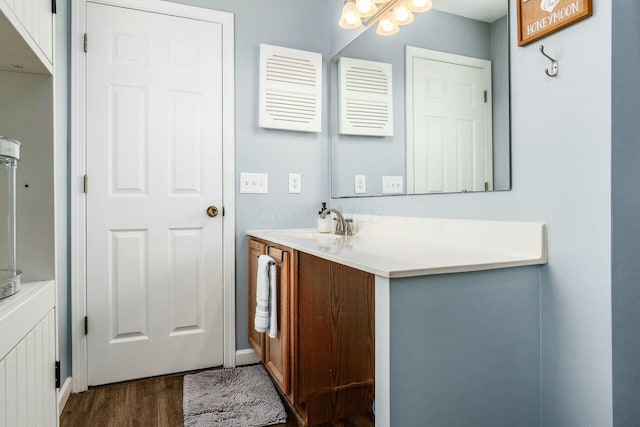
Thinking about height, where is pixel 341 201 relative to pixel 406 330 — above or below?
above

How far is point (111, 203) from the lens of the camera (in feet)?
6.55

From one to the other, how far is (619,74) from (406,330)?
0.86 m

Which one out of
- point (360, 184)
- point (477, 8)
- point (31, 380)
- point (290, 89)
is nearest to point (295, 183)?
point (360, 184)

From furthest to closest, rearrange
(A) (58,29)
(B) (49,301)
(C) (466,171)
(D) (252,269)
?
(D) (252,269) < (A) (58,29) < (C) (466,171) < (B) (49,301)

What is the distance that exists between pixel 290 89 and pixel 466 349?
178cm

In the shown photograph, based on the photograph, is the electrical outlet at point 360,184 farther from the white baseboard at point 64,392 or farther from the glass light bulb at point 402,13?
the white baseboard at point 64,392

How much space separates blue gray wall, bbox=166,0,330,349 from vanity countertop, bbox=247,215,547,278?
1.99 ft

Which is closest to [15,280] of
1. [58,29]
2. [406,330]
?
[406,330]

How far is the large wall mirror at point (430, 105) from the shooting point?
4.33 feet

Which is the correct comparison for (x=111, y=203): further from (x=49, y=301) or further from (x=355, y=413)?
(x=355, y=413)

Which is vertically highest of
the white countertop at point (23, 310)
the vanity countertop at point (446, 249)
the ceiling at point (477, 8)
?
the ceiling at point (477, 8)

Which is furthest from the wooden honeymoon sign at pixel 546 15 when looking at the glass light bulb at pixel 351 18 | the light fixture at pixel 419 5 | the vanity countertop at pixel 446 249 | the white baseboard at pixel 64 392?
the white baseboard at pixel 64 392

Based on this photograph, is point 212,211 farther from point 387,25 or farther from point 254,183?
point 387,25

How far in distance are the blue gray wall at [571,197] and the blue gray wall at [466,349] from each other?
0.18ft
